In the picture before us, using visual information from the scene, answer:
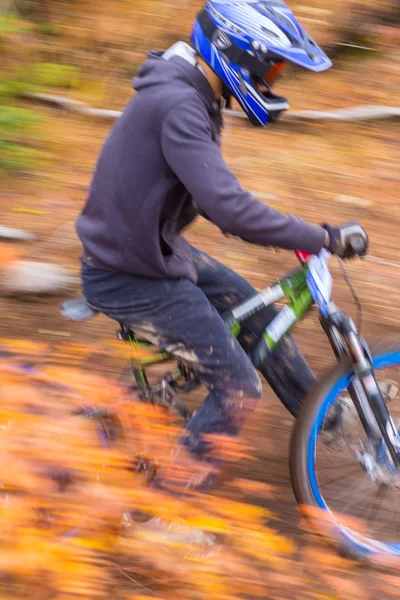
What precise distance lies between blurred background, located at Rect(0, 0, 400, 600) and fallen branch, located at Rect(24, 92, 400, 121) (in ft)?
0.12

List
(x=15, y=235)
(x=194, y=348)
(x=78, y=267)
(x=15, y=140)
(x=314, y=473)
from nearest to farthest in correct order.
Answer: (x=194, y=348) < (x=314, y=473) < (x=78, y=267) < (x=15, y=235) < (x=15, y=140)

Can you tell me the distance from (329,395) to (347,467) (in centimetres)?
61

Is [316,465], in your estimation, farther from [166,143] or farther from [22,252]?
[22,252]

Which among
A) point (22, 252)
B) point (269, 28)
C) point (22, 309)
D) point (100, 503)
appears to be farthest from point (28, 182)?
point (100, 503)

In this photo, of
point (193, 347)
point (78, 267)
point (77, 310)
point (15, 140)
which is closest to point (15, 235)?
point (78, 267)

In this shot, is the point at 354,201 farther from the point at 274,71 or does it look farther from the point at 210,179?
the point at 210,179

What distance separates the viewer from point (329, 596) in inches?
104

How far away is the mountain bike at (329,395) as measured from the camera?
2.96 metres

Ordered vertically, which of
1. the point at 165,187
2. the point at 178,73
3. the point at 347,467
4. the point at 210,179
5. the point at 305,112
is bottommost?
the point at 347,467

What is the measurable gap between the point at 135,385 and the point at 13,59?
4.75 m

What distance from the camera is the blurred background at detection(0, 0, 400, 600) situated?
7.31ft

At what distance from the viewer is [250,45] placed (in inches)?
105

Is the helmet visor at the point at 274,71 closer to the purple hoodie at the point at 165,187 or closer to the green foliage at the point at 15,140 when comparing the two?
the purple hoodie at the point at 165,187

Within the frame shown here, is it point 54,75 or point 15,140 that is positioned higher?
point 54,75
